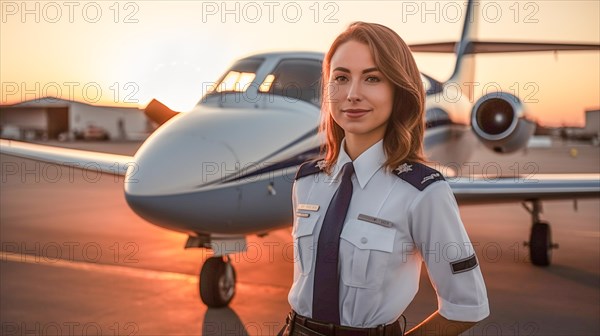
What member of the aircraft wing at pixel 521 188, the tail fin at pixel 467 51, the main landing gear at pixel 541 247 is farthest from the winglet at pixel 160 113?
the tail fin at pixel 467 51

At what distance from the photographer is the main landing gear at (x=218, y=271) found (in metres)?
4.98

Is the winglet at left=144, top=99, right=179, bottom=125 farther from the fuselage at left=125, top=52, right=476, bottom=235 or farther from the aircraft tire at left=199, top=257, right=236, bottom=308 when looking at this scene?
the aircraft tire at left=199, top=257, right=236, bottom=308

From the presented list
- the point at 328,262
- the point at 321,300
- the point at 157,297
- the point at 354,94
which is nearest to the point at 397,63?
the point at 354,94

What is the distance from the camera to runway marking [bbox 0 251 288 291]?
20.9 feet

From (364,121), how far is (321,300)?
0.49m

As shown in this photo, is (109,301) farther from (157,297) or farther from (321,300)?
(321,300)

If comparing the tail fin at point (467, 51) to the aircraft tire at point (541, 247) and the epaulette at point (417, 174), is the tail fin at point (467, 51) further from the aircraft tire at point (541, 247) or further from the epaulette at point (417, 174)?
the epaulette at point (417, 174)

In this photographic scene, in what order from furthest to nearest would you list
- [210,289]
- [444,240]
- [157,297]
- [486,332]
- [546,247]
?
[546,247] → [157,297] → [210,289] → [486,332] → [444,240]

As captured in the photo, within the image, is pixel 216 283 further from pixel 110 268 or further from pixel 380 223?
pixel 380 223

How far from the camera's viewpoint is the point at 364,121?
1511mm

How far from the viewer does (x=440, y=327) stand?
154 centimetres

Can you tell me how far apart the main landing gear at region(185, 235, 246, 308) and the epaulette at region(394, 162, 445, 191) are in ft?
11.8

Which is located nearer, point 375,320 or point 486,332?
point 375,320

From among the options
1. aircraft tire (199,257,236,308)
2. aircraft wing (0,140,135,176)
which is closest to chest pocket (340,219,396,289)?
aircraft tire (199,257,236,308)
